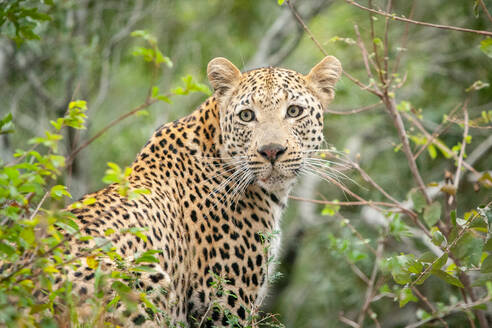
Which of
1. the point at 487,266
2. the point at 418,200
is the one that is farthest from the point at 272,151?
the point at 487,266

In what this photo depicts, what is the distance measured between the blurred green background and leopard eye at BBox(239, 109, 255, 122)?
612 cm

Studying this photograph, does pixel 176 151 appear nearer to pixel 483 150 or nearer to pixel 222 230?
pixel 222 230

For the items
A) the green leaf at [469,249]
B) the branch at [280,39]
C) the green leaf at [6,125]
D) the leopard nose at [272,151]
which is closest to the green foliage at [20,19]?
the green leaf at [6,125]

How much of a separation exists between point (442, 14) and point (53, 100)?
893 centimetres

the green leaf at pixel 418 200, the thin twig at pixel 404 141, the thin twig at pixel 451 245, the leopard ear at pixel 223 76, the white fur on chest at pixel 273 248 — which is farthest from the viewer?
the leopard ear at pixel 223 76

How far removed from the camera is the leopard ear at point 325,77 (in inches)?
277

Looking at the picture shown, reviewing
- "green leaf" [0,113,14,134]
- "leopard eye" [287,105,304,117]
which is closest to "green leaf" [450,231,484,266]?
"leopard eye" [287,105,304,117]

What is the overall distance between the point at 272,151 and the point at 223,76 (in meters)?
1.18

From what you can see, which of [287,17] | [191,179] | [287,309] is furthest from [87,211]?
[287,309]

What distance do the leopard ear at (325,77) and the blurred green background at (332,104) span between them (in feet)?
17.7

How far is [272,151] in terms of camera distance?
6238mm

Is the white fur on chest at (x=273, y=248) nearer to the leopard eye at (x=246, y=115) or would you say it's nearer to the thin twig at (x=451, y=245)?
the leopard eye at (x=246, y=115)

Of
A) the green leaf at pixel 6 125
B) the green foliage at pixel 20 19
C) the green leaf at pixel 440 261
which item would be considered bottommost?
the green leaf at pixel 440 261

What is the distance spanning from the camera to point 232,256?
6203mm
